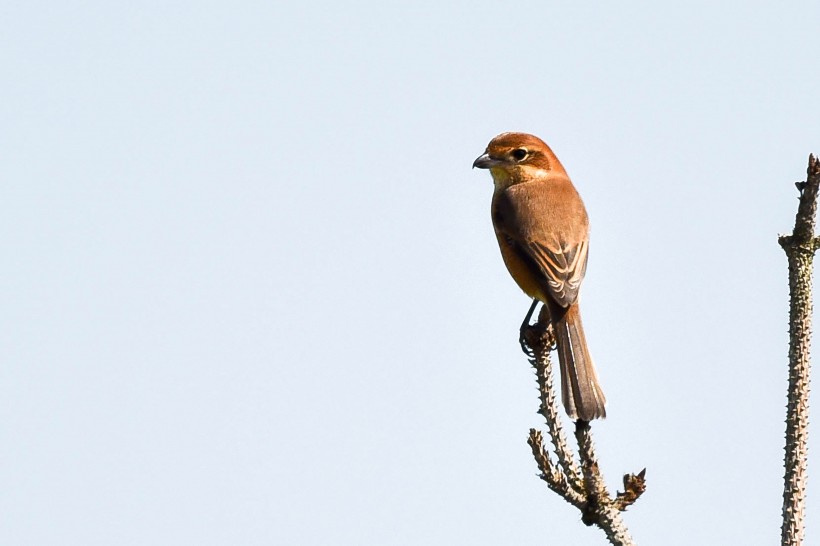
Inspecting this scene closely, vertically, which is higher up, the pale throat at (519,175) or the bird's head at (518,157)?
the bird's head at (518,157)

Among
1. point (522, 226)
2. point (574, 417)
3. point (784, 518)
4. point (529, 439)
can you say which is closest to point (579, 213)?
point (522, 226)

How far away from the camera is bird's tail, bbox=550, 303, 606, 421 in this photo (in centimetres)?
494

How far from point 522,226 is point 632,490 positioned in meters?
3.30

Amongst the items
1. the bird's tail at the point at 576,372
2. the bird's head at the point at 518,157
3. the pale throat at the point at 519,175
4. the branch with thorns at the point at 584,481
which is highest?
the bird's head at the point at 518,157

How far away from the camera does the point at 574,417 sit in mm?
4785

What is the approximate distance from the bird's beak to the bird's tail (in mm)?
1889

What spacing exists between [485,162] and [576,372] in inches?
109

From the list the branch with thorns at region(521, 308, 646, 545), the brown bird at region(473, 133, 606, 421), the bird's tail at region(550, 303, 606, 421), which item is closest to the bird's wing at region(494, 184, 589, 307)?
the brown bird at region(473, 133, 606, 421)

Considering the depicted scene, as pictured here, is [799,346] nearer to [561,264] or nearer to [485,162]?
[561,264]

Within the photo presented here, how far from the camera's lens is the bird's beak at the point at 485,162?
7.73m

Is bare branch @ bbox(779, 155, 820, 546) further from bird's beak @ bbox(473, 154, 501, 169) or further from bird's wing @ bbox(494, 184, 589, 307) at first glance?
bird's beak @ bbox(473, 154, 501, 169)

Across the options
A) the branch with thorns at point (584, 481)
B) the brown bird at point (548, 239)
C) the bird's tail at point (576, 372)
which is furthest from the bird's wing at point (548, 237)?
the branch with thorns at point (584, 481)

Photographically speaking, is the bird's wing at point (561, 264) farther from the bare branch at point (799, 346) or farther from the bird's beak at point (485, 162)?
the bare branch at point (799, 346)

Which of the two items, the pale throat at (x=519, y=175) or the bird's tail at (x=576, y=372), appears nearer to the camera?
the bird's tail at (x=576, y=372)
